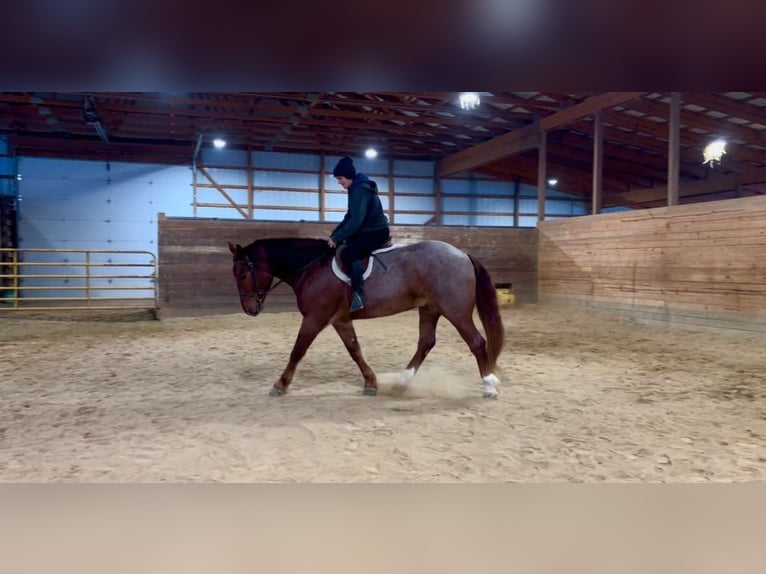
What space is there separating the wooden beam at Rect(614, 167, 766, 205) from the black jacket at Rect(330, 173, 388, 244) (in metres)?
14.9

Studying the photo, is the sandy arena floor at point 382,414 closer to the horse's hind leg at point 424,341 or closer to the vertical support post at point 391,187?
the horse's hind leg at point 424,341

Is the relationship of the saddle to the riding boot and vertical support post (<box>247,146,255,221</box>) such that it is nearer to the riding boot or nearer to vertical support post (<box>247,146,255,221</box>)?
the riding boot

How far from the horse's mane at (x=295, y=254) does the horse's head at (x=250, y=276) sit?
71mm

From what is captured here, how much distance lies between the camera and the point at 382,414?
10.9 feet

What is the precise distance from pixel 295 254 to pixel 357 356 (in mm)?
990

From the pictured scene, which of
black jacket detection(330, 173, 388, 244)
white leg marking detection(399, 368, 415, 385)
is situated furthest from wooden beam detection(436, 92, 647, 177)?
white leg marking detection(399, 368, 415, 385)

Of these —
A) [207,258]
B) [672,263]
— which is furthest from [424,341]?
[207,258]

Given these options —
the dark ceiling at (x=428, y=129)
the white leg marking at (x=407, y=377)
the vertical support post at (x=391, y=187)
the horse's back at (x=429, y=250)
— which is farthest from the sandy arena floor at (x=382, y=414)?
the vertical support post at (x=391, y=187)

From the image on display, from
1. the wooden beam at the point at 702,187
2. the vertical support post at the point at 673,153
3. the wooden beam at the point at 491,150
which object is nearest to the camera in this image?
the vertical support post at the point at 673,153

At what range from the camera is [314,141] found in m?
15.6

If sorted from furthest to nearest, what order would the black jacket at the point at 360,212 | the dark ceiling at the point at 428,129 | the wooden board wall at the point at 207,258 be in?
the dark ceiling at the point at 428,129 → the wooden board wall at the point at 207,258 → the black jacket at the point at 360,212

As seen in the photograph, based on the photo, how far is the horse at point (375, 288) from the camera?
12.7ft

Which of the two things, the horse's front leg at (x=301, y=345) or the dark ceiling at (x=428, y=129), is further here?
the dark ceiling at (x=428, y=129)

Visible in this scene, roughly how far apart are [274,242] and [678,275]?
6.81 m
